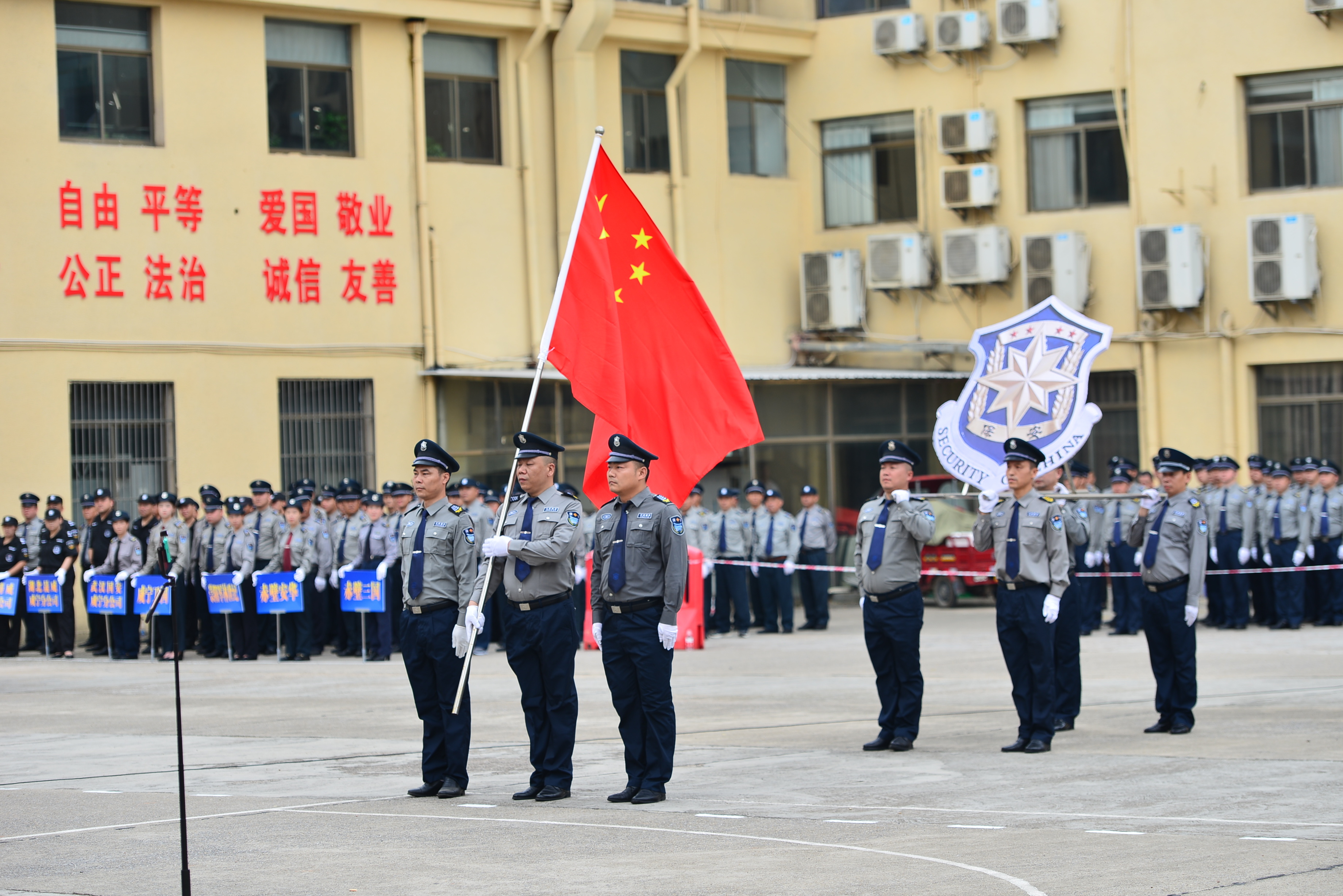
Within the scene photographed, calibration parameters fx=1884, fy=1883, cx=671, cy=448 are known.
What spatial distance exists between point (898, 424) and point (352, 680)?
530 inches

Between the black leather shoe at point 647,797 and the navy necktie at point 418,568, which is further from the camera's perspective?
the navy necktie at point 418,568

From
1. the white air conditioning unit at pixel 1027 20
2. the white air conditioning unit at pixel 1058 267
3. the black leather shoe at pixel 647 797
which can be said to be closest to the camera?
the black leather shoe at pixel 647 797

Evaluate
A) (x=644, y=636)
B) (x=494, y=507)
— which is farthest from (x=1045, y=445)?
(x=494, y=507)

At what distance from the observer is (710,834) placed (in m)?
8.93

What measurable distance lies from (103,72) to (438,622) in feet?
50.8

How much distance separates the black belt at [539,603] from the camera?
10281mm

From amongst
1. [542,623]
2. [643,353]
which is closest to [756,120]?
[643,353]

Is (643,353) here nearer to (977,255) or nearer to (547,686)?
(547,686)

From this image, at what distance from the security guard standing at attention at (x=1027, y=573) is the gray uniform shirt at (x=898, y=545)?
1.34ft

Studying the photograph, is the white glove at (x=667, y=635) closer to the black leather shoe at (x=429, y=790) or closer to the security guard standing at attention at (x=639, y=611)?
the security guard standing at attention at (x=639, y=611)

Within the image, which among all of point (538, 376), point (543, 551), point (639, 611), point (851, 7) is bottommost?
point (639, 611)

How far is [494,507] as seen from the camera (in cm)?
2198

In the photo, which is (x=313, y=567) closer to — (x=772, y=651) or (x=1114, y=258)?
(x=772, y=651)

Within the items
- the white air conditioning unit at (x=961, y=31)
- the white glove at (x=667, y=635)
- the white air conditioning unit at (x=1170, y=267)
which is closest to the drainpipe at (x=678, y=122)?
the white air conditioning unit at (x=961, y=31)
